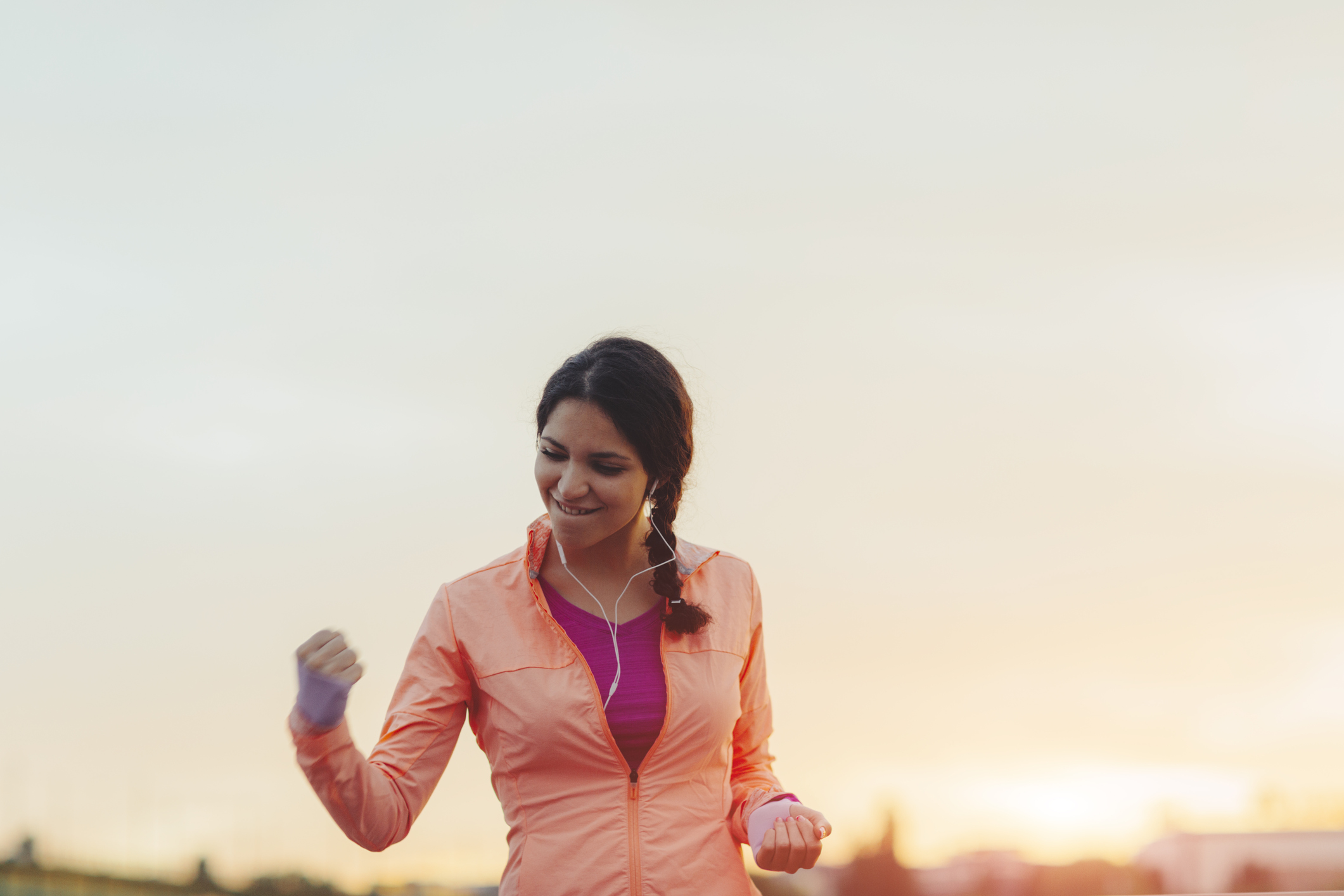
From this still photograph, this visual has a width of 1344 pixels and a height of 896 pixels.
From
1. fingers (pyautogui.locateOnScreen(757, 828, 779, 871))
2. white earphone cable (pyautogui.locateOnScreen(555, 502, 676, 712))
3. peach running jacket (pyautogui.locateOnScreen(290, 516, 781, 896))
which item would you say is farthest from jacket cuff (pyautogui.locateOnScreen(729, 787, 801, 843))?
white earphone cable (pyautogui.locateOnScreen(555, 502, 676, 712))

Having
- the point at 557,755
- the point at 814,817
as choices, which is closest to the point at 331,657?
the point at 557,755

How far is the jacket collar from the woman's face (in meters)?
0.11

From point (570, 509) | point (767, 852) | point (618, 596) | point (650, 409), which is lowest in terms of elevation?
point (767, 852)

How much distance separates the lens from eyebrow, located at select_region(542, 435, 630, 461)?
204cm

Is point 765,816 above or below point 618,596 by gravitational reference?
below

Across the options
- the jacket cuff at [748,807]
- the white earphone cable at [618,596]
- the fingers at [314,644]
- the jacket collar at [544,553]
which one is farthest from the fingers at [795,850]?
the fingers at [314,644]

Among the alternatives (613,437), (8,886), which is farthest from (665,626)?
(8,886)

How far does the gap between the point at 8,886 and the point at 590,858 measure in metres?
4.29

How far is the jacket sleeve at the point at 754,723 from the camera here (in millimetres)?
2223

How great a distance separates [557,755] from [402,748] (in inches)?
10.3

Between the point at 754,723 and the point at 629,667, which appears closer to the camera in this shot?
the point at 629,667

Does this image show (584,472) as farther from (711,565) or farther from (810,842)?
(810,842)

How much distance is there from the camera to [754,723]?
227cm

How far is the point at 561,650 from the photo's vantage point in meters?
2.06
